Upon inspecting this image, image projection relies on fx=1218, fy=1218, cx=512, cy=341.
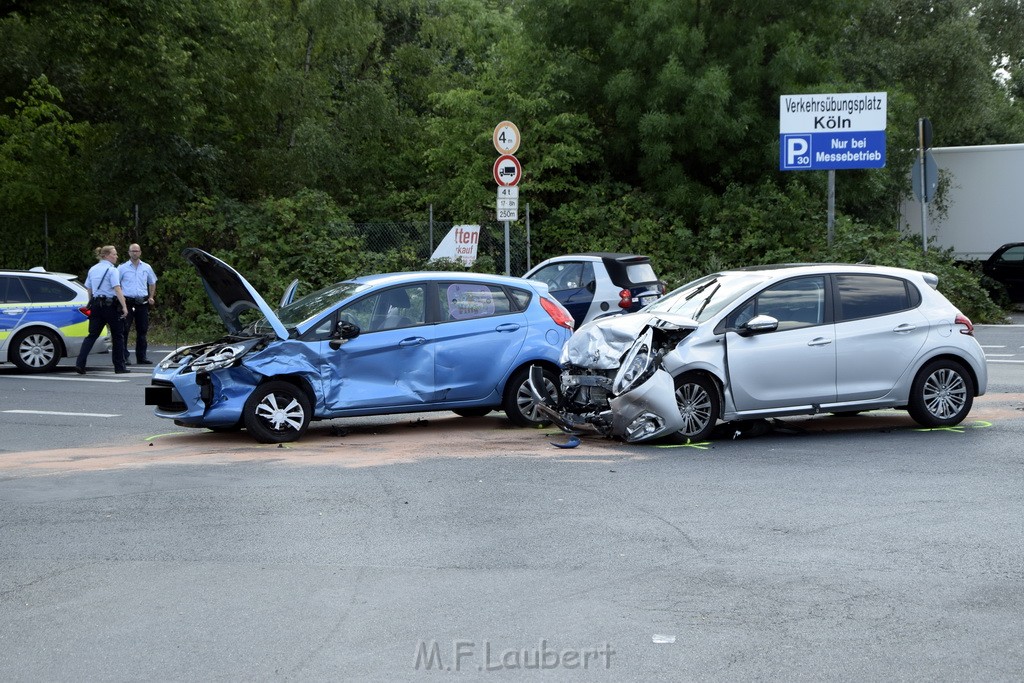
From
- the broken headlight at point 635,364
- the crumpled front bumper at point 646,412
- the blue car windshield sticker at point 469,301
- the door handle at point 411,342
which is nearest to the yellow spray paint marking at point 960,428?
the crumpled front bumper at point 646,412

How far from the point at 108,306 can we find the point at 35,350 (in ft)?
5.04

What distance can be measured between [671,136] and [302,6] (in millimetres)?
9728

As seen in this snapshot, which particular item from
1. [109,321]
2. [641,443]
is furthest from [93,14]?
[641,443]

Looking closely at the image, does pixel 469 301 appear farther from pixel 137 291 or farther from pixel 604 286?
pixel 137 291

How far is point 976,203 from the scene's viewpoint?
2956 centimetres

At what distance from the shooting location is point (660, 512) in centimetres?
818

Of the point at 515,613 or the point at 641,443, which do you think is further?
the point at 641,443

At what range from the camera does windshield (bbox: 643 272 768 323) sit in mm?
11492

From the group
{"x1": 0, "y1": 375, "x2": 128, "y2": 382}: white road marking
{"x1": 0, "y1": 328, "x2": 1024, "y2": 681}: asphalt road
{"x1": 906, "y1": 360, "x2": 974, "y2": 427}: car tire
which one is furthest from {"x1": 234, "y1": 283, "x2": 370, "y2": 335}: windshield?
{"x1": 0, "y1": 375, "x2": 128, "y2": 382}: white road marking

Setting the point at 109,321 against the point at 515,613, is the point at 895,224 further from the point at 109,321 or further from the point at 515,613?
the point at 515,613

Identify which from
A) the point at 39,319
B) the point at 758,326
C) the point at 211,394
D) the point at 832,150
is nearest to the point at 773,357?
the point at 758,326

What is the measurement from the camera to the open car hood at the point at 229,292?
1135cm

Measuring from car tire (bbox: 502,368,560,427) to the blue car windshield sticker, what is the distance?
73 centimetres

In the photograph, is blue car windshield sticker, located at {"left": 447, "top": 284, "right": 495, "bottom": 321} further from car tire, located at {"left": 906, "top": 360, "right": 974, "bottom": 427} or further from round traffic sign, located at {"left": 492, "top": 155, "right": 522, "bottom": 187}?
round traffic sign, located at {"left": 492, "top": 155, "right": 522, "bottom": 187}
